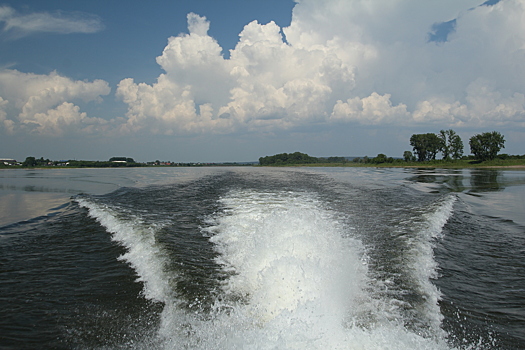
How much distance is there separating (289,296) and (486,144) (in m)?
95.4

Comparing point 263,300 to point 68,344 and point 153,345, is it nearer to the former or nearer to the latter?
point 153,345

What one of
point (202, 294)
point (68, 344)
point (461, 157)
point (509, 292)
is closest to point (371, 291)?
point (509, 292)

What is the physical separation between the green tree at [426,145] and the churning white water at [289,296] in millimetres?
106212

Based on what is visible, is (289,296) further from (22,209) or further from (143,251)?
(22,209)

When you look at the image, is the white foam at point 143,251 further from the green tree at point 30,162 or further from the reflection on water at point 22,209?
the green tree at point 30,162

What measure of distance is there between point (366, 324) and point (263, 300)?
5.27ft

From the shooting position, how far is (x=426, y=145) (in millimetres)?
100312

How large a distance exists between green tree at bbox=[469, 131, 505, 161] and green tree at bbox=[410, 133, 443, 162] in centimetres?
1783

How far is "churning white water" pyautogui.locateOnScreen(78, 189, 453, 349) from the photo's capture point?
3.69 meters

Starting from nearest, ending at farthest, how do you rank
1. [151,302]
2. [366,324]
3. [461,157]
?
[366,324] → [151,302] → [461,157]

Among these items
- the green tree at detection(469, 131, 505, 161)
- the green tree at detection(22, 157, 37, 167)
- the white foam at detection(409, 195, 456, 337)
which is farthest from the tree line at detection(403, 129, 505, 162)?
the green tree at detection(22, 157, 37, 167)

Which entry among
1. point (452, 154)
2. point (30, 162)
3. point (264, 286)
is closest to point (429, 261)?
point (264, 286)

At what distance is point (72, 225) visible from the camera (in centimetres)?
1066

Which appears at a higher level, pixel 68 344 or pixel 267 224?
pixel 267 224
